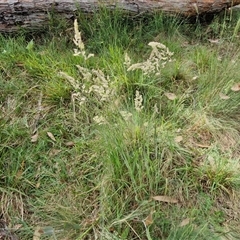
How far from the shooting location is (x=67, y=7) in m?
3.28

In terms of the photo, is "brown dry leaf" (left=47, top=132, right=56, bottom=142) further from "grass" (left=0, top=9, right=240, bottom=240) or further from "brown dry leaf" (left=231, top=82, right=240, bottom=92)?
"brown dry leaf" (left=231, top=82, right=240, bottom=92)

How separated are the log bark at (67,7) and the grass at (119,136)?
92 millimetres

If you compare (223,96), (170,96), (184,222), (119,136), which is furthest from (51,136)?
(223,96)

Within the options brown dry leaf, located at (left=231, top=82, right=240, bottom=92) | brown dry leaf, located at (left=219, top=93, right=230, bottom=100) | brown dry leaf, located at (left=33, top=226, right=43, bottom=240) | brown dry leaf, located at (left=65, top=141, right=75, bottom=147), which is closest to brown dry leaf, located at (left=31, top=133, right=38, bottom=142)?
brown dry leaf, located at (left=65, top=141, right=75, bottom=147)

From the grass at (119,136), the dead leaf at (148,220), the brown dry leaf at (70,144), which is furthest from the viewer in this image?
the brown dry leaf at (70,144)

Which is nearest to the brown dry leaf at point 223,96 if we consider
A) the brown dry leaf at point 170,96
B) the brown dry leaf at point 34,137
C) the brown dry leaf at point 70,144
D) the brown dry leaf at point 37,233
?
A: the brown dry leaf at point 170,96

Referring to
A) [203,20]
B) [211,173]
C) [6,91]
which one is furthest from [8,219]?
[203,20]

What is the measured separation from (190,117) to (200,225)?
0.81m

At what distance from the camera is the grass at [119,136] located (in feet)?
7.10

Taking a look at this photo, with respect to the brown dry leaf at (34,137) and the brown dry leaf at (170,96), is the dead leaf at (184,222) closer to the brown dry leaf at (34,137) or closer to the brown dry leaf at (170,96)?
the brown dry leaf at (170,96)

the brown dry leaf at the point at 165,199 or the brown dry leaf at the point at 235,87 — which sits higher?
the brown dry leaf at the point at 235,87

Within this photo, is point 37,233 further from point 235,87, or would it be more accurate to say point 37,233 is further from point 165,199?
point 235,87

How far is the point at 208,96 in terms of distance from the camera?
273 centimetres

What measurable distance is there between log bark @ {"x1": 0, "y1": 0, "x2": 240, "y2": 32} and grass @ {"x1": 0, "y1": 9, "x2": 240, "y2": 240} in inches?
3.6
